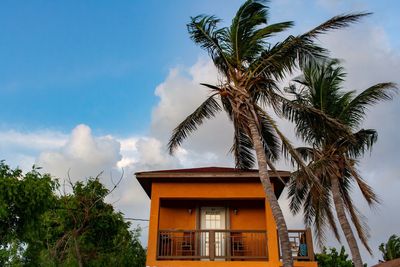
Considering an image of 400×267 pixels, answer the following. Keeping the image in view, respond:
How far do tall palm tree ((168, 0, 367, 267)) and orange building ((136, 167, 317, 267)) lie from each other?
1.51 m

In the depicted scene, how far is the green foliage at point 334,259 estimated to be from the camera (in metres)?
27.0

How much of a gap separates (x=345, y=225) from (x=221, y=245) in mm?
4333

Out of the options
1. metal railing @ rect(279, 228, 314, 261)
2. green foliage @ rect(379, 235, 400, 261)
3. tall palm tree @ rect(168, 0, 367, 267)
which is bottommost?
metal railing @ rect(279, 228, 314, 261)

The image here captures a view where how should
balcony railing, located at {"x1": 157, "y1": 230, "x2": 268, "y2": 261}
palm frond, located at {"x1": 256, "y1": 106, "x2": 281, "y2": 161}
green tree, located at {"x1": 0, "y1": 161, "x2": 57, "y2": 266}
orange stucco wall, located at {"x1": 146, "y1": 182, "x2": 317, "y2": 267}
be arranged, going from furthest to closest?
palm frond, located at {"x1": 256, "y1": 106, "x2": 281, "y2": 161} → balcony railing, located at {"x1": 157, "y1": 230, "x2": 268, "y2": 261} → orange stucco wall, located at {"x1": 146, "y1": 182, "x2": 317, "y2": 267} → green tree, located at {"x1": 0, "y1": 161, "x2": 57, "y2": 266}

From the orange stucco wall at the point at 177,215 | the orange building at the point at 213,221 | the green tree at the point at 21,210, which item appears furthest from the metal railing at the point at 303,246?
the green tree at the point at 21,210

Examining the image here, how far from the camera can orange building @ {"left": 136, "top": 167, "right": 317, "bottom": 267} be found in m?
12.5

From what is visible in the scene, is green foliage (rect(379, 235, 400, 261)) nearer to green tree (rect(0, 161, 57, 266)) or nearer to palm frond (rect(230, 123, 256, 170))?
palm frond (rect(230, 123, 256, 170))

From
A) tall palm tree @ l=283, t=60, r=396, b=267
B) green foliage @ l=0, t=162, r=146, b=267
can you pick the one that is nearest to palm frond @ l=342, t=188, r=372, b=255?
tall palm tree @ l=283, t=60, r=396, b=267

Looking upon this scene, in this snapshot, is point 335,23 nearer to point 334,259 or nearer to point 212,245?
point 212,245

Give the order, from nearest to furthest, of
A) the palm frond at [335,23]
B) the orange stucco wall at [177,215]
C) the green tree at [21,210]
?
the green tree at [21,210], the palm frond at [335,23], the orange stucco wall at [177,215]

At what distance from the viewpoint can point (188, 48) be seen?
1336 centimetres

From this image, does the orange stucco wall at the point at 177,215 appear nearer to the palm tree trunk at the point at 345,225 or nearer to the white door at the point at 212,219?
the white door at the point at 212,219

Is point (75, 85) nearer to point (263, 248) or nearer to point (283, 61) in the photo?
point (283, 61)

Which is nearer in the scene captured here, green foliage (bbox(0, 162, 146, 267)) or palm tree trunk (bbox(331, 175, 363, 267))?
green foliage (bbox(0, 162, 146, 267))
